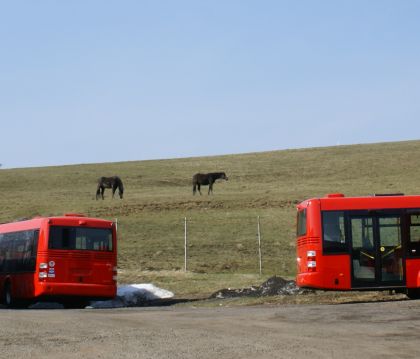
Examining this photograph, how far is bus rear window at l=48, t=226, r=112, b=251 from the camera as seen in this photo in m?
29.2

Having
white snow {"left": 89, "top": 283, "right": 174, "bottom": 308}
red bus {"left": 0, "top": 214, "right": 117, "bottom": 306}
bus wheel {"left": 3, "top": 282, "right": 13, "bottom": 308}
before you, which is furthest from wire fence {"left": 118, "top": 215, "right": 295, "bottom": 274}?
red bus {"left": 0, "top": 214, "right": 117, "bottom": 306}

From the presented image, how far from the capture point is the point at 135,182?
7650cm

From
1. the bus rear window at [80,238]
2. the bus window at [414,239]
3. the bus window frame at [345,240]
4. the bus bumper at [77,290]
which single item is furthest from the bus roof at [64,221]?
the bus window at [414,239]

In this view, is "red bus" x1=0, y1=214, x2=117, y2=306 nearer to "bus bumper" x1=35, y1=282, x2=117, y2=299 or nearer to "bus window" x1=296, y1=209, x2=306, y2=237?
"bus bumper" x1=35, y1=282, x2=117, y2=299

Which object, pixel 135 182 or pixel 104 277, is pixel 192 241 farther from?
pixel 135 182

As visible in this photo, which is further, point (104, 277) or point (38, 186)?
point (38, 186)

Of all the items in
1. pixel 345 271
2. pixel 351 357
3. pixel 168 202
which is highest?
pixel 168 202

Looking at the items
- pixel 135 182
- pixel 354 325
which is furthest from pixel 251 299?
pixel 135 182

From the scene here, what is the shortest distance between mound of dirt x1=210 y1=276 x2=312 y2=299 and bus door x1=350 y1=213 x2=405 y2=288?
393 cm

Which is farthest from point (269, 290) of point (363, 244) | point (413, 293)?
point (413, 293)

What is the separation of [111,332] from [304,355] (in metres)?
4.31

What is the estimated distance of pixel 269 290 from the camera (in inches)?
1176

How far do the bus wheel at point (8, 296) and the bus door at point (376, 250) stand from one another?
11.2 meters

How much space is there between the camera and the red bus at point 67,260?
28953 mm
